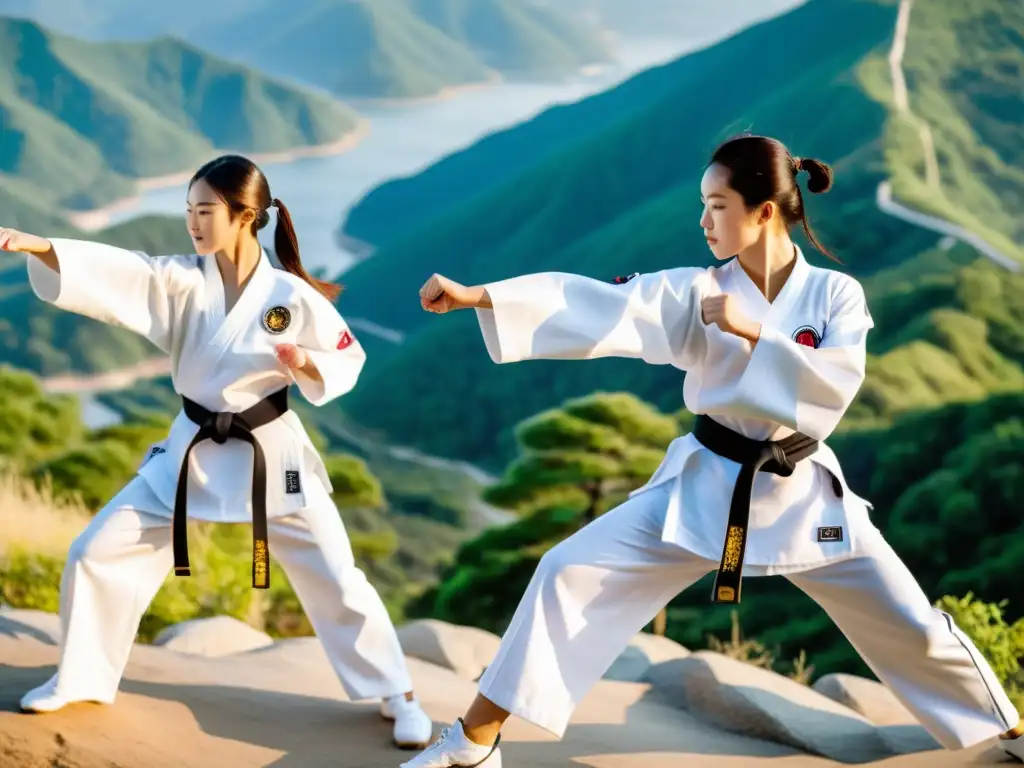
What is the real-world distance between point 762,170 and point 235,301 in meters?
1.50

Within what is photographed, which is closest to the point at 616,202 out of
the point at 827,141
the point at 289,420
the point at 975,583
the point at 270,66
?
the point at 827,141

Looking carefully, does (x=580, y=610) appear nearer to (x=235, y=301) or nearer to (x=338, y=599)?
(x=338, y=599)

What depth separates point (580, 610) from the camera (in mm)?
3193

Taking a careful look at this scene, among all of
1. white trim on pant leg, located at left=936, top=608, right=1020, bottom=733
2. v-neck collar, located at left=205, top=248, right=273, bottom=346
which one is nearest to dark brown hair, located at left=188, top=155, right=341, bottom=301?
v-neck collar, located at left=205, top=248, right=273, bottom=346

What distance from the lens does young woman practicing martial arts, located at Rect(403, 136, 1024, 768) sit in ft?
10.3

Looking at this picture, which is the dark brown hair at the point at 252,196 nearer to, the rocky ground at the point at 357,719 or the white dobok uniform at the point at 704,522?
the white dobok uniform at the point at 704,522

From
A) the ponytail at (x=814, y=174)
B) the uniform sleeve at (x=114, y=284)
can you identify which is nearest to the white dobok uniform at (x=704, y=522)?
the ponytail at (x=814, y=174)

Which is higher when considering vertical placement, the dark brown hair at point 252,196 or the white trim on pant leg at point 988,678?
the dark brown hair at point 252,196

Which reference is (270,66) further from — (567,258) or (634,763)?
(634,763)

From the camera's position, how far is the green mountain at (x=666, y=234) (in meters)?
22.8

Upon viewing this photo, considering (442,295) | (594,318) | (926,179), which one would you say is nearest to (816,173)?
(594,318)

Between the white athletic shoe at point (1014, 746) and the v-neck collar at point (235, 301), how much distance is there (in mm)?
2387

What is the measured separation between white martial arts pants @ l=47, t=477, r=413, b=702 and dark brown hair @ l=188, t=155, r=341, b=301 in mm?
721

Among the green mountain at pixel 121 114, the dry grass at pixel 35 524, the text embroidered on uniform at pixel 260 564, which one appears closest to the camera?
the text embroidered on uniform at pixel 260 564
